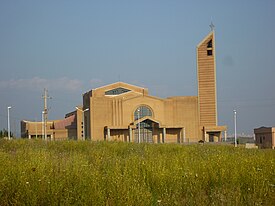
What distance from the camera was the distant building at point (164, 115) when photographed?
8819cm

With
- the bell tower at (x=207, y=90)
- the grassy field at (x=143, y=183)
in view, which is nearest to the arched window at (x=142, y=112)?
the bell tower at (x=207, y=90)

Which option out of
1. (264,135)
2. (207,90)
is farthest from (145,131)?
(264,135)

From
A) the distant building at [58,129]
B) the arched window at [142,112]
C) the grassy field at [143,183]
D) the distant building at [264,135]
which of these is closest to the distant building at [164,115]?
the arched window at [142,112]

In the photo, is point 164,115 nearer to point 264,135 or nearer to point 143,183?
point 264,135

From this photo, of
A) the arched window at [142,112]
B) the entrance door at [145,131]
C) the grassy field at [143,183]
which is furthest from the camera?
the arched window at [142,112]

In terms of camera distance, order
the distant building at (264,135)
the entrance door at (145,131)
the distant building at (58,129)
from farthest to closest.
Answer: the distant building at (58,129)
the entrance door at (145,131)
the distant building at (264,135)

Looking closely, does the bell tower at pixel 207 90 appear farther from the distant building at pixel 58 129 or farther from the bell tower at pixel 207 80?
the distant building at pixel 58 129

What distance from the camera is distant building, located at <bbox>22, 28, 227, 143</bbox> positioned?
88188mm

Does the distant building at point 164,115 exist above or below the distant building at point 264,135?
above

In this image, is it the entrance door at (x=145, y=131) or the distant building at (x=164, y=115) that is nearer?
the distant building at (x=164, y=115)

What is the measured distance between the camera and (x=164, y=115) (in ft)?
298

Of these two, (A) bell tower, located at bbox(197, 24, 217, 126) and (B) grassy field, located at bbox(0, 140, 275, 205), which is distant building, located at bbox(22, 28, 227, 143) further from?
(B) grassy field, located at bbox(0, 140, 275, 205)

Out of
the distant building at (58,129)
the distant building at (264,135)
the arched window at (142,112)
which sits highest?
the arched window at (142,112)

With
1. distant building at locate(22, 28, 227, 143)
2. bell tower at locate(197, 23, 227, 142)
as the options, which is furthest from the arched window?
bell tower at locate(197, 23, 227, 142)
